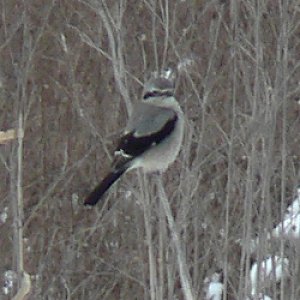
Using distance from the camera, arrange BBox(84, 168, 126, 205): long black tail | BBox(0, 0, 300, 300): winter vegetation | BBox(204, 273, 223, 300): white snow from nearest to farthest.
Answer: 1. BBox(84, 168, 126, 205): long black tail
2. BBox(0, 0, 300, 300): winter vegetation
3. BBox(204, 273, 223, 300): white snow

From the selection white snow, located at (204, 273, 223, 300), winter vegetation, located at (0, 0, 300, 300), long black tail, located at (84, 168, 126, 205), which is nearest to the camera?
long black tail, located at (84, 168, 126, 205)

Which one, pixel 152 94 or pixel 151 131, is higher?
pixel 152 94

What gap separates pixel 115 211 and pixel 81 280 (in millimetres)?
570

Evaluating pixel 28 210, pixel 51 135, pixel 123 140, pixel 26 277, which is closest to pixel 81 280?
pixel 28 210

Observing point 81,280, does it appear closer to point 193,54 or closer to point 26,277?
point 193,54

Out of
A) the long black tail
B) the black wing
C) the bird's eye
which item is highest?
the bird's eye

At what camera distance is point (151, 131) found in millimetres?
3668

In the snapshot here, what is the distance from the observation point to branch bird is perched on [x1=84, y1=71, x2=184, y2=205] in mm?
3562

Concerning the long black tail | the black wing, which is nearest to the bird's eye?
the black wing

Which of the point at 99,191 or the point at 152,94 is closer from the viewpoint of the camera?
the point at 99,191

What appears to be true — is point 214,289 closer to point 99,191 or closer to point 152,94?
point 152,94

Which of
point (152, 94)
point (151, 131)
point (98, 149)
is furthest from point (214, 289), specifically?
point (152, 94)

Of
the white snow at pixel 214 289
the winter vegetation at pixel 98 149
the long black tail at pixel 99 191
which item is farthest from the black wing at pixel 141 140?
the white snow at pixel 214 289

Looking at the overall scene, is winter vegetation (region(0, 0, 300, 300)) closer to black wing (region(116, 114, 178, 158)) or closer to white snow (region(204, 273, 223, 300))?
white snow (region(204, 273, 223, 300))
